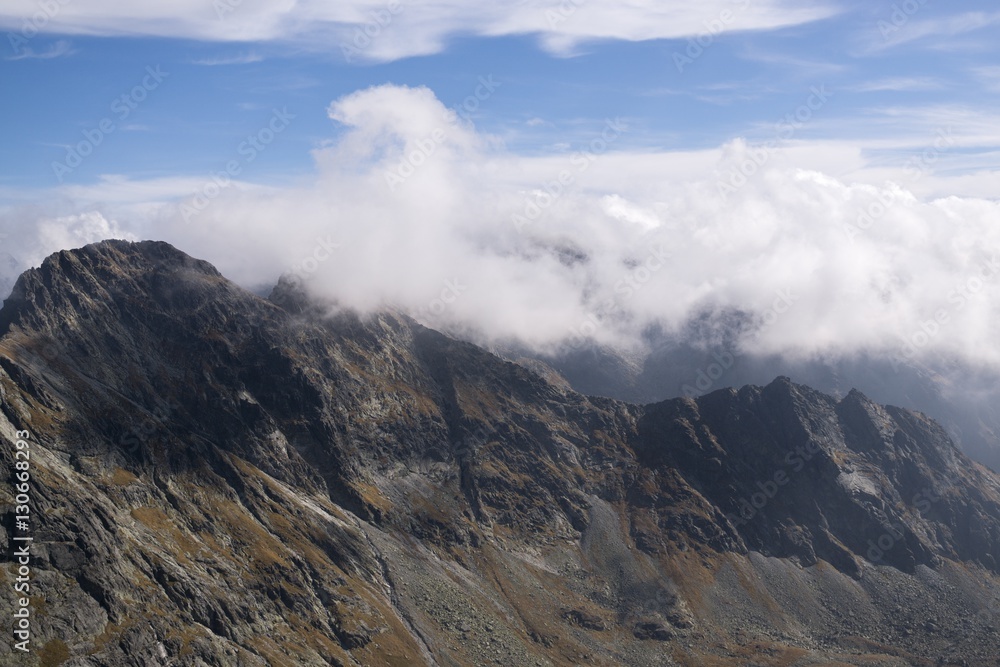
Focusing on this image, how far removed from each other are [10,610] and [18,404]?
81459 millimetres

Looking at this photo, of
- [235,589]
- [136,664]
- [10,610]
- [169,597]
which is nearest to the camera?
[10,610]

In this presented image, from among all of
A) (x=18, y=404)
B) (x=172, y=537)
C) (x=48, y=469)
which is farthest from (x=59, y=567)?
(x=18, y=404)

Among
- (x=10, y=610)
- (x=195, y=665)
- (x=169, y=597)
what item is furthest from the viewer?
(x=169, y=597)

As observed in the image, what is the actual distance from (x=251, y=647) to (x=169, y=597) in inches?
907

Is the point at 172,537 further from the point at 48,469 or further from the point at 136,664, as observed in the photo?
the point at 136,664

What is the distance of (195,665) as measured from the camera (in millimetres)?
155500

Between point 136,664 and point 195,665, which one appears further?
point 195,665

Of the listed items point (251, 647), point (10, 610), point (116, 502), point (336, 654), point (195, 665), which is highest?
point (10, 610)

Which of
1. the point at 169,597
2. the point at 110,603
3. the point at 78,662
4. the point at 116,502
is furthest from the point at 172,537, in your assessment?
the point at 78,662

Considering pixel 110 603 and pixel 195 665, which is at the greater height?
pixel 110 603

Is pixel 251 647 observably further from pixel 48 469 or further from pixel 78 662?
pixel 48 469

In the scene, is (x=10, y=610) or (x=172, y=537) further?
(x=172, y=537)

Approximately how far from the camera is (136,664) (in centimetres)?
14525

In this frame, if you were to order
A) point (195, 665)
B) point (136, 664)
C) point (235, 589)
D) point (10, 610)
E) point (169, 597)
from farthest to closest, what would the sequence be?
point (235, 589), point (169, 597), point (195, 665), point (136, 664), point (10, 610)
